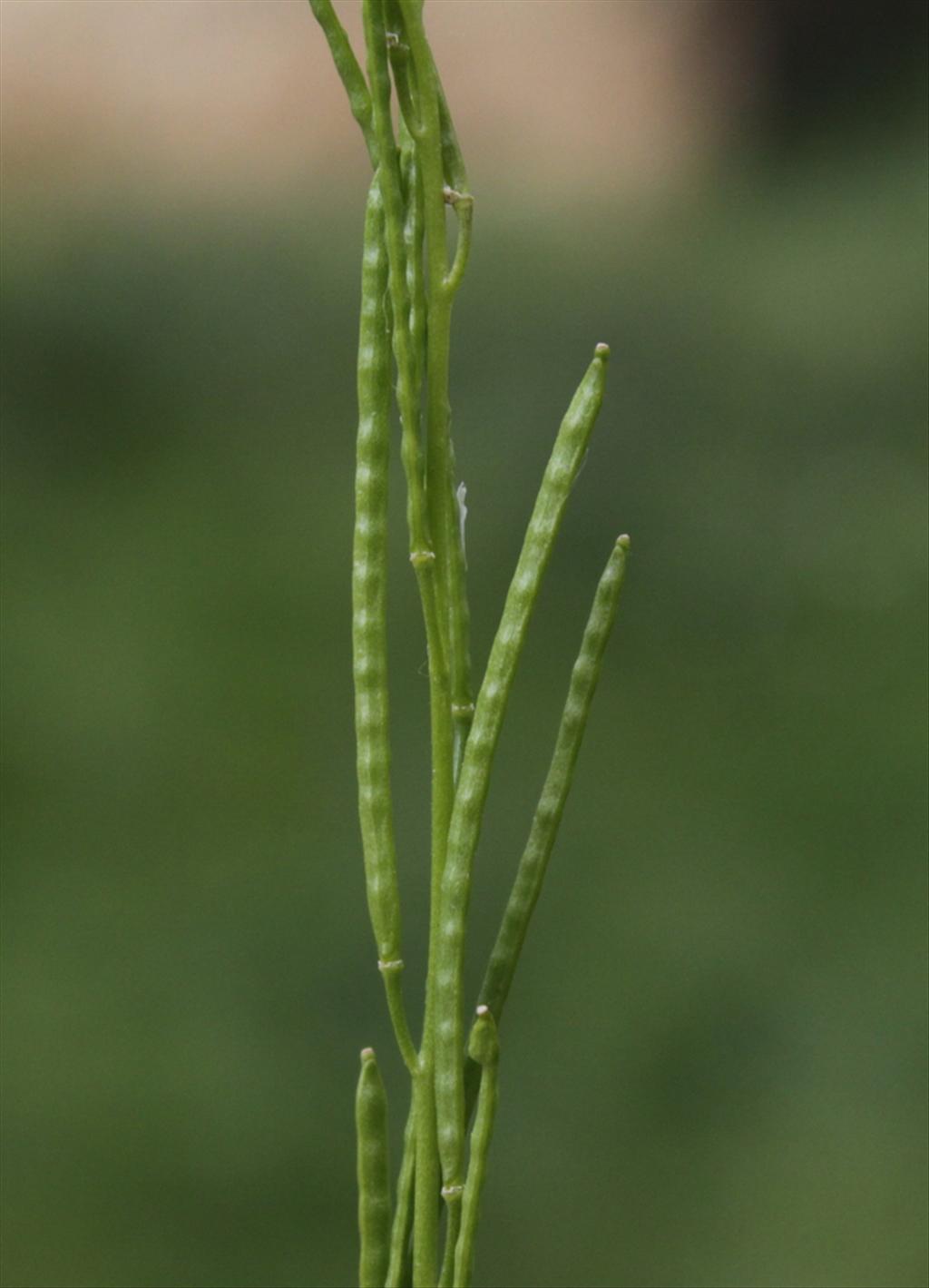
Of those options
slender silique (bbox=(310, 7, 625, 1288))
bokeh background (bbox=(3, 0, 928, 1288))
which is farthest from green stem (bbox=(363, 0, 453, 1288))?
bokeh background (bbox=(3, 0, 928, 1288))

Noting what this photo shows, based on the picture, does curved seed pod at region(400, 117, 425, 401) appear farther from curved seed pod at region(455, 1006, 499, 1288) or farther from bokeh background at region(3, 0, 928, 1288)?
bokeh background at region(3, 0, 928, 1288)

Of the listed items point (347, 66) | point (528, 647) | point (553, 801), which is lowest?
point (553, 801)

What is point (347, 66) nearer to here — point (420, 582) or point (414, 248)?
point (414, 248)

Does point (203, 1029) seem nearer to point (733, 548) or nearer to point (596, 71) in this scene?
point (733, 548)

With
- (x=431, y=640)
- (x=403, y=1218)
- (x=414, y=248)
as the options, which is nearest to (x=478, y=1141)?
(x=403, y=1218)

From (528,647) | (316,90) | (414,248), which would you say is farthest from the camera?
(316,90)

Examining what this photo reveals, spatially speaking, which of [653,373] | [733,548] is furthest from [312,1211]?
[653,373]
